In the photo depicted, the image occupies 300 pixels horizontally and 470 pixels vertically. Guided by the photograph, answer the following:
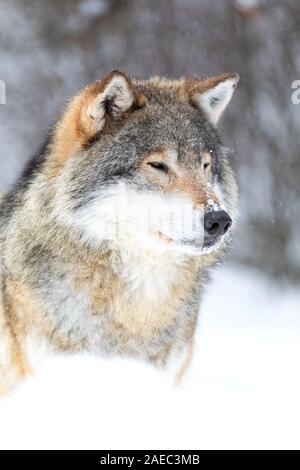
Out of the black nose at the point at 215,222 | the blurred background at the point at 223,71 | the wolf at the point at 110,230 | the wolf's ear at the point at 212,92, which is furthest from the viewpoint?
the blurred background at the point at 223,71

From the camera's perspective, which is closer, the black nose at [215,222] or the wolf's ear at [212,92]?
the black nose at [215,222]

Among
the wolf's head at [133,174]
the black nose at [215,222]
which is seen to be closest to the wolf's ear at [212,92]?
the wolf's head at [133,174]

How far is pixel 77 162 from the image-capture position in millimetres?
3943

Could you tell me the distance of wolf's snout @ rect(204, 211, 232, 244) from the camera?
12.2ft

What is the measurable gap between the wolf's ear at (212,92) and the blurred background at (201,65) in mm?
3858

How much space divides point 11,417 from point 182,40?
18.6 ft

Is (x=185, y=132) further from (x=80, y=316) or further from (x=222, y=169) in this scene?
(x=80, y=316)

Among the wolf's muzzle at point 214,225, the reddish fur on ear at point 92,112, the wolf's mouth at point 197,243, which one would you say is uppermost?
the reddish fur on ear at point 92,112

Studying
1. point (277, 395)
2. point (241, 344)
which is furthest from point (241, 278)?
point (277, 395)

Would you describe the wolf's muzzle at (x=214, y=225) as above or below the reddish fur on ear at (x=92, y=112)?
below

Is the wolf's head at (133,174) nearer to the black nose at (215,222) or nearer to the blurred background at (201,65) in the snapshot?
the black nose at (215,222)

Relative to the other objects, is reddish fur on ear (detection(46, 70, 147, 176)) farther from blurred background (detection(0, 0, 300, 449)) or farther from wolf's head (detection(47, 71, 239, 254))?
blurred background (detection(0, 0, 300, 449))

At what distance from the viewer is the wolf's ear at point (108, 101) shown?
153 inches

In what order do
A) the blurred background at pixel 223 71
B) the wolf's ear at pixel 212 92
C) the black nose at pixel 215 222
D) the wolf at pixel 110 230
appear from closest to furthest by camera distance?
the black nose at pixel 215 222 → the wolf at pixel 110 230 → the wolf's ear at pixel 212 92 → the blurred background at pixel 223 71
